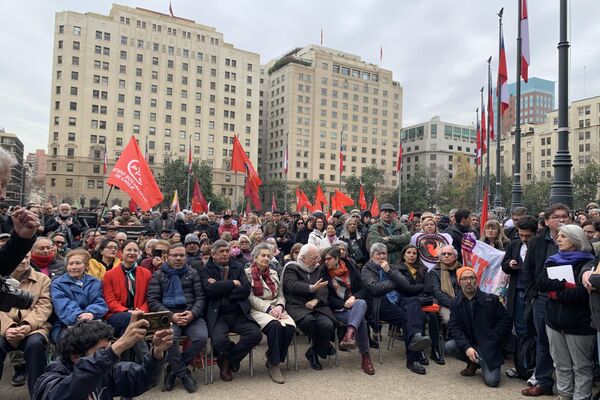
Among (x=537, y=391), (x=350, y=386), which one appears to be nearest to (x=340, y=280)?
(x=350, y=386)

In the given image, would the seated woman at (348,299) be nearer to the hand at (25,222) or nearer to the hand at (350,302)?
the hand at (350,302)

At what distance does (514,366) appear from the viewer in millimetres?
6297

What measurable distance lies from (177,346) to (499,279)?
496 cm

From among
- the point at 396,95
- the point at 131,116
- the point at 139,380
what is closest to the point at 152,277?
the point at 139,380

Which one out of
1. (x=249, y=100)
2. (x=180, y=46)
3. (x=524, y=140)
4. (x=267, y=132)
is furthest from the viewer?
(x=267, y=132)

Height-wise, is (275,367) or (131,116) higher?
(131,116)

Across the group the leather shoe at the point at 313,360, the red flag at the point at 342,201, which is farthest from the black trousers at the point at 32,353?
the red flag at the point at 342,201

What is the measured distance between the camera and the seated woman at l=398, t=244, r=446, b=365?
21.5ft

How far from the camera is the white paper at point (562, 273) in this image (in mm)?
4621

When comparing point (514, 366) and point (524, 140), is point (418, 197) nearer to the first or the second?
point (524, 140)

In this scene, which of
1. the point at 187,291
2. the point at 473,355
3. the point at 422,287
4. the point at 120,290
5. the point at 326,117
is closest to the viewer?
the point at 473,355

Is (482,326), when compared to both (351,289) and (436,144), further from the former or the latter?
(436,144)

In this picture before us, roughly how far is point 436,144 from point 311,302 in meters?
122

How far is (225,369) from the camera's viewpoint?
5766 mm
